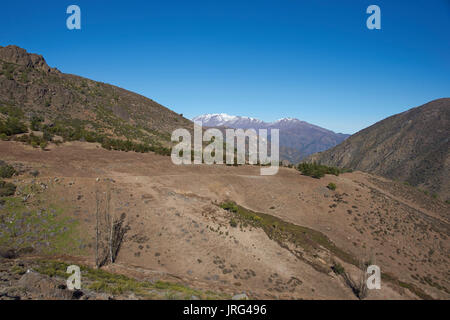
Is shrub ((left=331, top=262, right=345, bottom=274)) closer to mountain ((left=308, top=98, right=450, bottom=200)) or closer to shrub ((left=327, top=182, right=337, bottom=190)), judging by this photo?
shrub ((left=327, top=182, right=337, bottom=190))

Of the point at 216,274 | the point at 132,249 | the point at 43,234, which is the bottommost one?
the point at 216,274

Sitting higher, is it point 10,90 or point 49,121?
point 10,90

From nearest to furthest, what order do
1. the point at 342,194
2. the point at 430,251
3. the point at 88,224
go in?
the point at 88,224
the point at 430,251
the point at 342,194

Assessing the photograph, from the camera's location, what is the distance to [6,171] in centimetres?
1623

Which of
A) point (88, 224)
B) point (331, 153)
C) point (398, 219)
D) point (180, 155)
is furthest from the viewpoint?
point (331, 153)

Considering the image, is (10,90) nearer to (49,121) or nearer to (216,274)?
(49,121)

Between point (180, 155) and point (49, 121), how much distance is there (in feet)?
68.6

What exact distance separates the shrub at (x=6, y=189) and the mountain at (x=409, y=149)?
80.5 m

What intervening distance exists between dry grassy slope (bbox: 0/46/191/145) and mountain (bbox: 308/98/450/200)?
251 ft

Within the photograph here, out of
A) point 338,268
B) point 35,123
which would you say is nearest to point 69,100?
point 35,123

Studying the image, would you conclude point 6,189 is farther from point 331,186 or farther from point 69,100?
point 69,100

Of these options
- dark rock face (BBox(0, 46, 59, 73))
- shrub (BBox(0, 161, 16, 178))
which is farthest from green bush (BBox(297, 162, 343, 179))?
dark rock face (BBox(0, 46, 59, 73))

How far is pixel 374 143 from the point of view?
11212 cm

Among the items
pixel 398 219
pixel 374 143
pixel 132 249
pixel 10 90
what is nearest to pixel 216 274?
pixel 132 249
